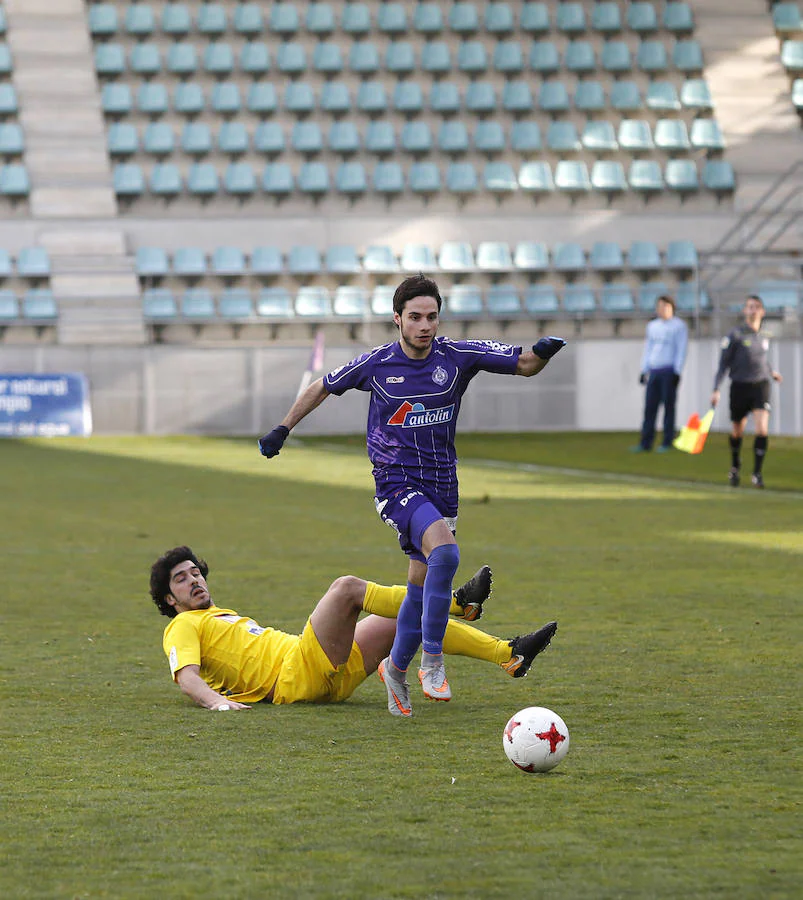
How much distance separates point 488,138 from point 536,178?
1.35 m

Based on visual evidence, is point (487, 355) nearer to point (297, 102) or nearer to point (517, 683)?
point (517, 683)

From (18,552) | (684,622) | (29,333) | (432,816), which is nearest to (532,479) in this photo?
(18,552)

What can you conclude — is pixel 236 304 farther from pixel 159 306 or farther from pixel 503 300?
pixel 503 300

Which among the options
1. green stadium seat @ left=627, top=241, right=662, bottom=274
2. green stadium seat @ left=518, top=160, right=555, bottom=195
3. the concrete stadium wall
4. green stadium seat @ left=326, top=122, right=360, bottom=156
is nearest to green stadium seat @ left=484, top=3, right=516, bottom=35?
green stadium seat @ left=518, top=160, right=555, bottom=195

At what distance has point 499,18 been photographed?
35438 millimetres

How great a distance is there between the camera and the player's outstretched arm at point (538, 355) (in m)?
5.66

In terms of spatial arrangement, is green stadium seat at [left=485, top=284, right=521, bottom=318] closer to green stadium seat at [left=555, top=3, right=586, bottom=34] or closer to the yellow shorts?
green stadium seat at [left=555, top=3, right=586, bottom=34]

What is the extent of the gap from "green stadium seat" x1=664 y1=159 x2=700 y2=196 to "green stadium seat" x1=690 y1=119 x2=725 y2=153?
449 mm

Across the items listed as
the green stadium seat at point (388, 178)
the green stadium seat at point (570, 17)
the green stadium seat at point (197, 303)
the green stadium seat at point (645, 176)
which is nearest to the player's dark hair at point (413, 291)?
the green stadium seat at point (197, 303)

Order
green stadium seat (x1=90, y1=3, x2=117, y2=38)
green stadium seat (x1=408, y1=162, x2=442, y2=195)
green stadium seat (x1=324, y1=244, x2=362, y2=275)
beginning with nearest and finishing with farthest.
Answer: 1. green stadium seat (x1=324, y1=244, x2=362, y2=275)
2. green stadium seat (x1=408, y1=162, x2=442, y2=195)
3. green stadium seat (x1=90, y1=3, x2=117, y2=38)

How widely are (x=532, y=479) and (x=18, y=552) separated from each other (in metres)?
8.57

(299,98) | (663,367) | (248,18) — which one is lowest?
(663,367)

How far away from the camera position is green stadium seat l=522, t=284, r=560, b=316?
3262cm

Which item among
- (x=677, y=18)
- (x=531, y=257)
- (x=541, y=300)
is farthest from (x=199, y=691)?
(x=677, y=18)
